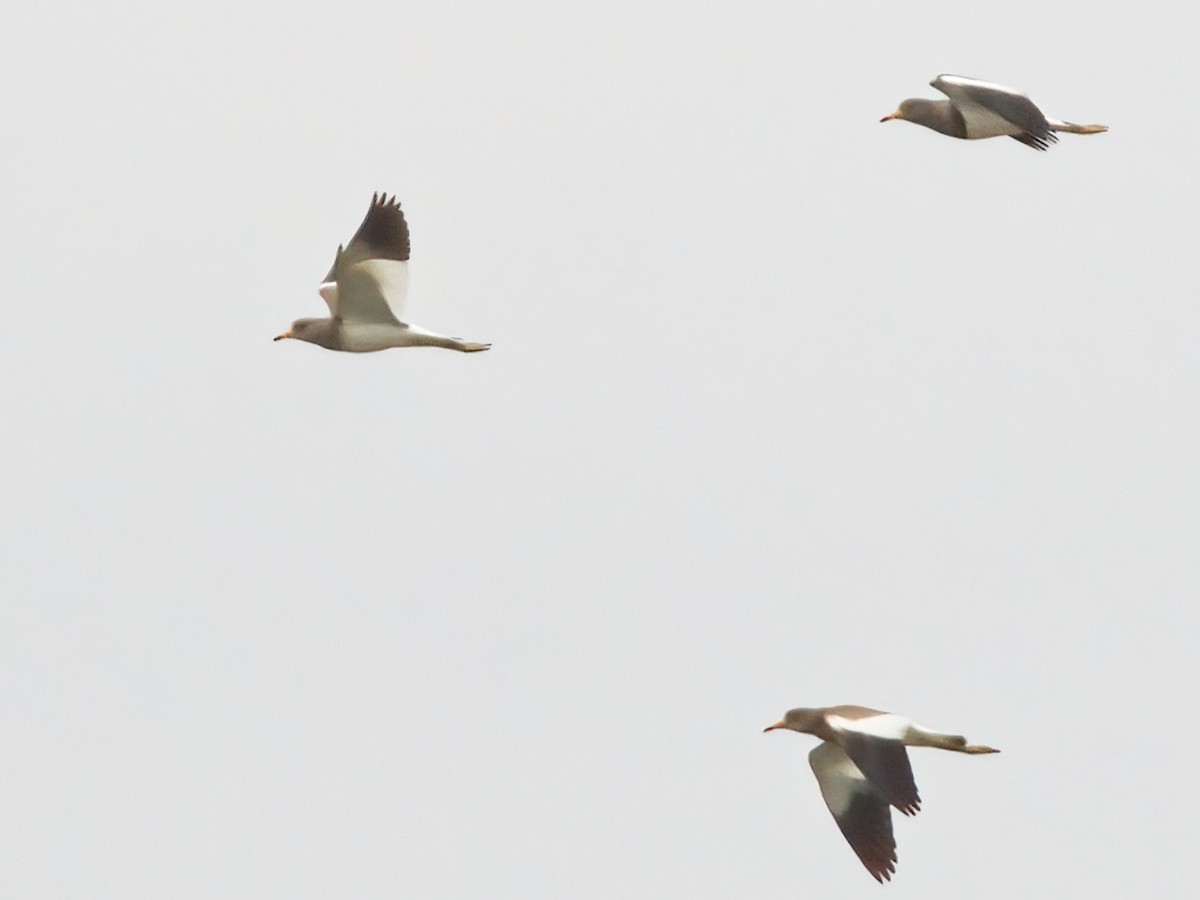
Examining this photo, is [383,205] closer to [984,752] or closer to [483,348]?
[483,348]

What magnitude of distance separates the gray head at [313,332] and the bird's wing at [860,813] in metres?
5.02

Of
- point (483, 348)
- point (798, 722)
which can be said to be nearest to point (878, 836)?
point (798, 722)

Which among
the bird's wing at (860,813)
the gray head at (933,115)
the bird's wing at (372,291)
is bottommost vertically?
the bird's wing at (860,813)

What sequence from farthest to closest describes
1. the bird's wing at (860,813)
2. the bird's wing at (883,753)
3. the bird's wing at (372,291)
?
the bird's wing at (372,291), the bird's wing at (860,813), the bird's wing at (883,753)

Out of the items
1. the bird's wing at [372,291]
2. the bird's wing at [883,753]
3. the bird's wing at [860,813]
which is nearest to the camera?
the bird's wing at [883,753]

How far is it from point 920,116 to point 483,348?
12.6 feet

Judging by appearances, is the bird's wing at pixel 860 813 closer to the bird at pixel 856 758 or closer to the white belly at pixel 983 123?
the bird at pixel 856 758

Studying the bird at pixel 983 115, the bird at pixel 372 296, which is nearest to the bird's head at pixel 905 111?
the bird at pixel 983 115

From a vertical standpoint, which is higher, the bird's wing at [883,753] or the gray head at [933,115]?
the gray head at [933,115]

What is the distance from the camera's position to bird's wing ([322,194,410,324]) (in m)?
22.0

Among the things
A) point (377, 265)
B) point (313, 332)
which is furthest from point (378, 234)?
point (313, 332)

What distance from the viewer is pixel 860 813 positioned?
2138 cm

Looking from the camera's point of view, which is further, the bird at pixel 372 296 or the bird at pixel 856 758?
the bird at pixel 372 296

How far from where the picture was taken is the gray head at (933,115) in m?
22.6
